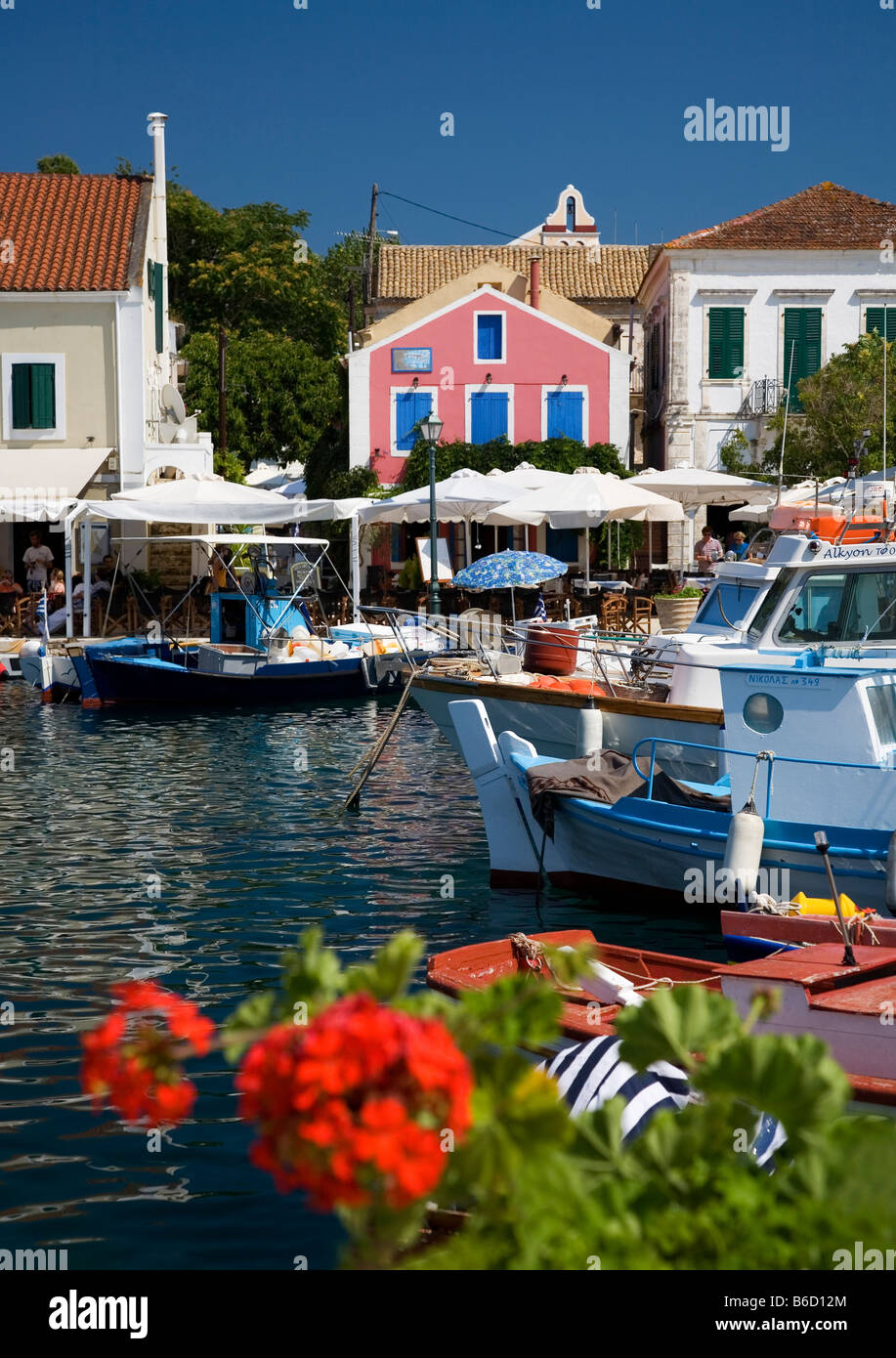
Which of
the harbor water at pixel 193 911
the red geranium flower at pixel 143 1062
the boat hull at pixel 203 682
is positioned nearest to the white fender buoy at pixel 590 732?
the harbor water at pixel 193 911

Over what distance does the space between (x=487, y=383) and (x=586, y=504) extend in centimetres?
1318

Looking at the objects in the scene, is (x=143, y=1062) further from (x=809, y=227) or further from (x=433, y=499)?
(x=809, y=227)

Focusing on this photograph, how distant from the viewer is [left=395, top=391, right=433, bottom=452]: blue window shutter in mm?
36094

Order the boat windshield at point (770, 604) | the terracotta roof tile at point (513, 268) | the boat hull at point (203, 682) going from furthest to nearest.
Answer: the terracotta roof tile at point (513, 268) → the boat hull at point (203, 682) → the boat windshield at point (770, 604)

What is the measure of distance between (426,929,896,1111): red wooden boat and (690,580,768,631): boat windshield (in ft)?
23.3

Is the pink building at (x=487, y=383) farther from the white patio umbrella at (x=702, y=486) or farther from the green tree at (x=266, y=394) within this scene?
the white patio umbrella at (x=702, y=486)

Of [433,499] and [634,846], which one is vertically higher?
[433,499]

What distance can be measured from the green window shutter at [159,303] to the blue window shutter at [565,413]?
957cm

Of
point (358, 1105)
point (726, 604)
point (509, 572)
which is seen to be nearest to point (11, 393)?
point (509, 572)

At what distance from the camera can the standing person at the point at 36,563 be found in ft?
94.6

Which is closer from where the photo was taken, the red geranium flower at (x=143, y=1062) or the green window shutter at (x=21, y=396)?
the red geranium flower at (x=143, y=1062)

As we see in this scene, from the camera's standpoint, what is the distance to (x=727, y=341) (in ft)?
115

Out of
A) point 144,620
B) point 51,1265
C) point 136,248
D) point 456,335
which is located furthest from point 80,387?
point 51,1265

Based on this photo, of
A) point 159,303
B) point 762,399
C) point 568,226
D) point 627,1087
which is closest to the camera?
point 627,1087
